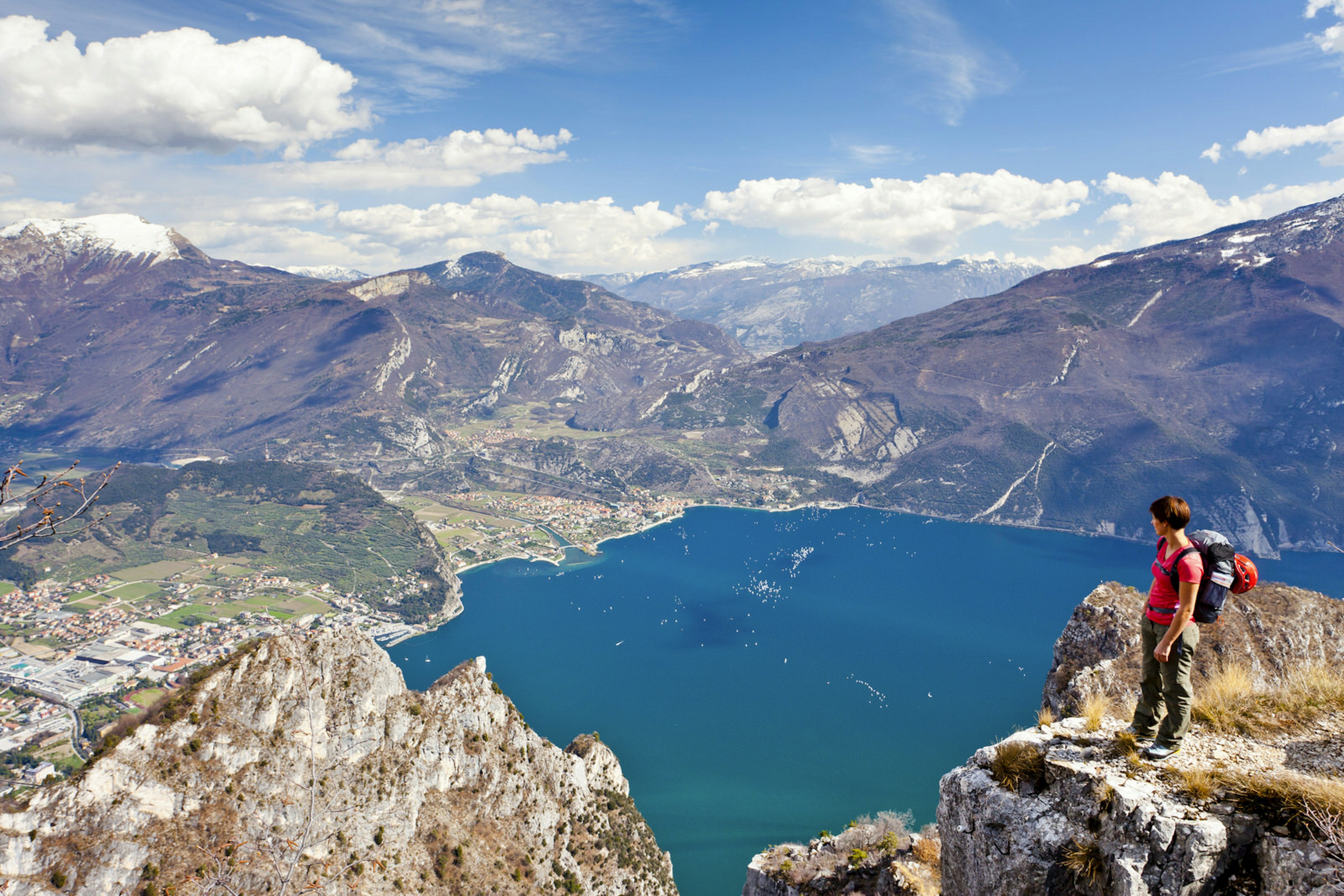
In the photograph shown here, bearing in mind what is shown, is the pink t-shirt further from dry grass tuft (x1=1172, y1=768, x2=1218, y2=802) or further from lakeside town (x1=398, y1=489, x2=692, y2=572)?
lakeside town (x1=398, y1=489, x2=692, y2=572)

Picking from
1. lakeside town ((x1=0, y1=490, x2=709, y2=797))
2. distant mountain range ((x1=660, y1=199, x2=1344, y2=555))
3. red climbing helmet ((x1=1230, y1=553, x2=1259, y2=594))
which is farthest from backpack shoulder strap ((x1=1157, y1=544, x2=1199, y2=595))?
distant mountain range ((x1=660, y1=199, x2=1344, y2=555))

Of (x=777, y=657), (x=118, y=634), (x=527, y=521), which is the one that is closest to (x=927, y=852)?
(x=777, y=657)

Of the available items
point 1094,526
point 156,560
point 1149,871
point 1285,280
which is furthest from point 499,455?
point 1285,280

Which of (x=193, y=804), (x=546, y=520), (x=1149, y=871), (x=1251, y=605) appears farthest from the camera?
(x=546, y=520)

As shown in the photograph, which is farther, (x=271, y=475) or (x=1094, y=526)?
(x=271, y=475)

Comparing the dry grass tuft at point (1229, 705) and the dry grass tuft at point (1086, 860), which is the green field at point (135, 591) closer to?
the dry grass tuft at point (1086, 860)

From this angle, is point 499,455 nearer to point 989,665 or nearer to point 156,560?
point 156,560

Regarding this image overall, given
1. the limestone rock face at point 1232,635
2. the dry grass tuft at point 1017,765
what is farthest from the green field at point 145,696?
the dry grass tuft at point 1017,765
